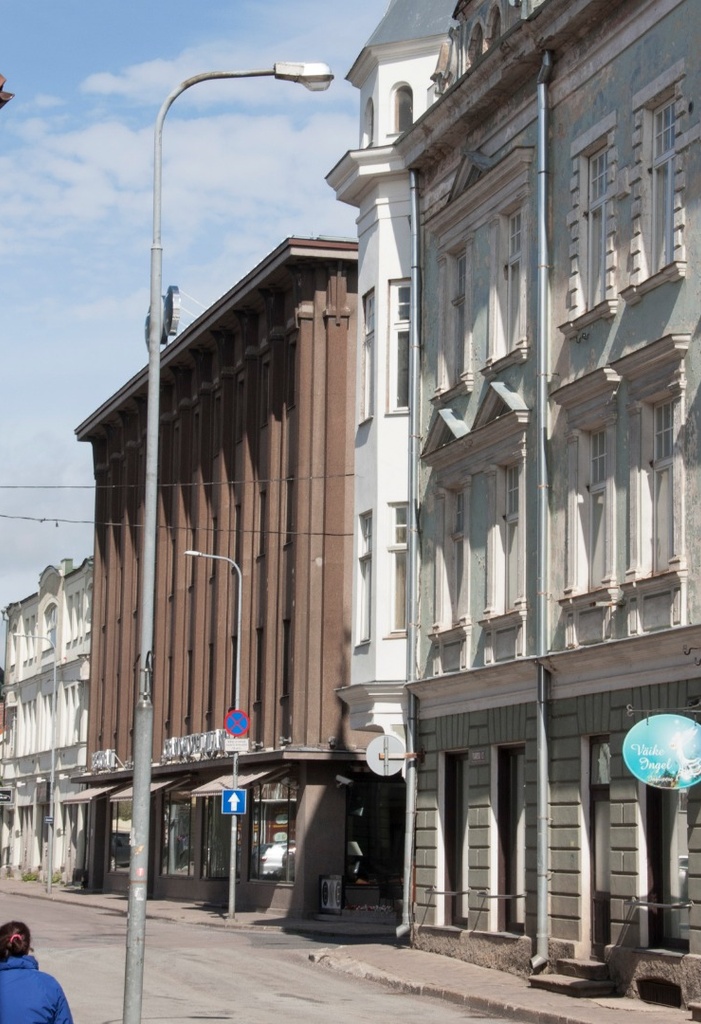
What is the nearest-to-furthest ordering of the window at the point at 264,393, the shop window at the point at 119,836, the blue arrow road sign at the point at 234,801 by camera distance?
1. the blue arrow road sign at the point at 234,801
2. the window at the point at 264,393
3. the shop window at the point at 119,836

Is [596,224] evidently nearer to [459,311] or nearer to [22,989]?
[459,311]

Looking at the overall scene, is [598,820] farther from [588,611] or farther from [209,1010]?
[209,1010]

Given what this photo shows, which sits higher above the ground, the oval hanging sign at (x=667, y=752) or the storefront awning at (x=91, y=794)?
the storefront awning at (x=91, y=794)

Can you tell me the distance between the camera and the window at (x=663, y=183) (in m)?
21.5

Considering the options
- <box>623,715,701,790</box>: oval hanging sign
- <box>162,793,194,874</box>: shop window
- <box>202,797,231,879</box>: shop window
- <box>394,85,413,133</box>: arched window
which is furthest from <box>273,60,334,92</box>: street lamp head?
<box>162,793,194,874</box>: shop window

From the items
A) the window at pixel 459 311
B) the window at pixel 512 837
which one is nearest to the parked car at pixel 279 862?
the window at pixel 512 837

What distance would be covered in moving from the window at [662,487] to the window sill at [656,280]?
1402 mm

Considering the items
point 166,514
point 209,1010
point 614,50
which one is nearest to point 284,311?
point 166,514

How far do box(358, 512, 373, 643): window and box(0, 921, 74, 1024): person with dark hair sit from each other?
23.6 metres

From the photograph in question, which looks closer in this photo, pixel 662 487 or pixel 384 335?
pixel 662 487

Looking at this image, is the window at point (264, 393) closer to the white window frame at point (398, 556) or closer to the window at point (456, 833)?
the white window frame at point (398, 556)

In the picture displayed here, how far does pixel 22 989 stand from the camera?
8.86 m

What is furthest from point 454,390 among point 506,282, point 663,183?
point 663,183

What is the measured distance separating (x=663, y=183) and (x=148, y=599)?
28.7 ft
